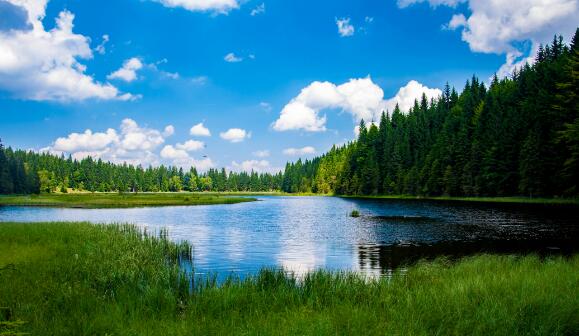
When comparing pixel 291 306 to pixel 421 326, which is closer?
pixel 421 326

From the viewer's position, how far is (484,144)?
321ft

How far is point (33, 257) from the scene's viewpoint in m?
20.2

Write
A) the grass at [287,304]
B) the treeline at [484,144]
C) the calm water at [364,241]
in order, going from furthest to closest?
the treeline at [484,144]
the calm water at [364,241]
the grass at [287,304]

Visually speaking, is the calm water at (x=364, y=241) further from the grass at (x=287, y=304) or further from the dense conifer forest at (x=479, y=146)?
the dense conifer forest at (x=479, y=146)

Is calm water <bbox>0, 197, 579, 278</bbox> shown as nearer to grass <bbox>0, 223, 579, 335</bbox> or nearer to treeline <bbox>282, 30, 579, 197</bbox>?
grass <bbox>0, 223, 579, 335</bbox>

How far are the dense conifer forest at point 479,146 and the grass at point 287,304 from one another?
5303 centimetres

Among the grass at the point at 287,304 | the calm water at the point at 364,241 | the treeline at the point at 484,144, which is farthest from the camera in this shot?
the treeline at the point at 484,144

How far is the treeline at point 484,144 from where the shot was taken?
70.1m

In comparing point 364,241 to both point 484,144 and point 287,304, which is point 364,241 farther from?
point 484,144

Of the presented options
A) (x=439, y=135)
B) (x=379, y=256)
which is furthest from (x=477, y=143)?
(x=379, y=256)

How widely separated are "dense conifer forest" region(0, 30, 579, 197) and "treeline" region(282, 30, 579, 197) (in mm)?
217

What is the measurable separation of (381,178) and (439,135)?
27.9 meters

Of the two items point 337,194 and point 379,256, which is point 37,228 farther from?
point 337,194

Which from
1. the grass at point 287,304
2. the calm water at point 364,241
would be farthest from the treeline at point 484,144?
the grass at point 287,304
